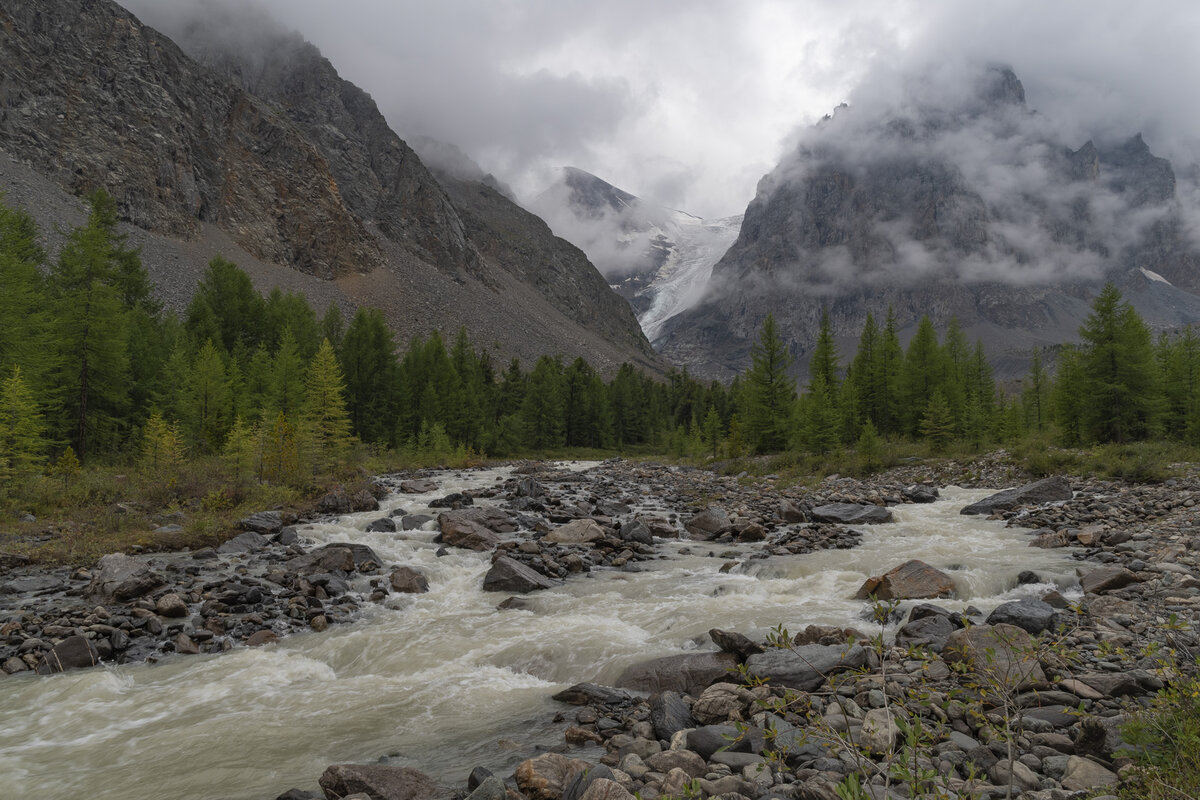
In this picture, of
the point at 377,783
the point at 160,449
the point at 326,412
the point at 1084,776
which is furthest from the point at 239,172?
the point at 1084,776

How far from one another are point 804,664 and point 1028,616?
143 inches

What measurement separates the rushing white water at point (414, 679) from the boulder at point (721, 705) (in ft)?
6.01

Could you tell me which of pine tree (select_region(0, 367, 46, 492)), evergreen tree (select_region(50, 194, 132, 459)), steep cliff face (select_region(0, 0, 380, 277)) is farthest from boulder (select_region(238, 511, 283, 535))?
steep cliff face (select_region(0, 0, 380, 277))

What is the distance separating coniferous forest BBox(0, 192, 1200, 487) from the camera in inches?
993

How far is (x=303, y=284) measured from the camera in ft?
374

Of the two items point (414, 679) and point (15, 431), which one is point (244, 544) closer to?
point (15, 431)

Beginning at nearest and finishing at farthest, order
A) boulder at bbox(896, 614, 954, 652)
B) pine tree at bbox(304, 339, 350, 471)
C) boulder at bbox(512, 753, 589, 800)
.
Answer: boulder at bbox(512, 753, 589, 800)
boulder at bbox(896, 614, 954, 652)
pine tree at bbox(304, 339, 350, 471)

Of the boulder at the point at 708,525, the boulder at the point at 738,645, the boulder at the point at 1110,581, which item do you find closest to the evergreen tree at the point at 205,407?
the boulder at the point at 708,525

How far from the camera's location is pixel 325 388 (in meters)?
30.7

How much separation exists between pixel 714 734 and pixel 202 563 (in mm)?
14872

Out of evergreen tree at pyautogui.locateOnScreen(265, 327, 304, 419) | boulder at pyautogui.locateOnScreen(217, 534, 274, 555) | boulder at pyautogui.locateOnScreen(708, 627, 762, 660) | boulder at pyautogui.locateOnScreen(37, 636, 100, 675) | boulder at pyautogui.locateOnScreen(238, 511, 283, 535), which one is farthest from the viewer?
evergreen tree at pyautogui.locateOnScreen(265, 327, 304, 419)

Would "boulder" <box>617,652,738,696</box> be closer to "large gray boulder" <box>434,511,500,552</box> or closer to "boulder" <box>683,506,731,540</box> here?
"large gray boulder" <box>434,511,500,552</box>

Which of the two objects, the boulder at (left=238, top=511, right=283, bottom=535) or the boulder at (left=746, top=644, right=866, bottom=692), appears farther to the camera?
the boulder at (left=238, top=511, right=283, bottom=535)

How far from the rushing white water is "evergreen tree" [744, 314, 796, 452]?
31.0 m
